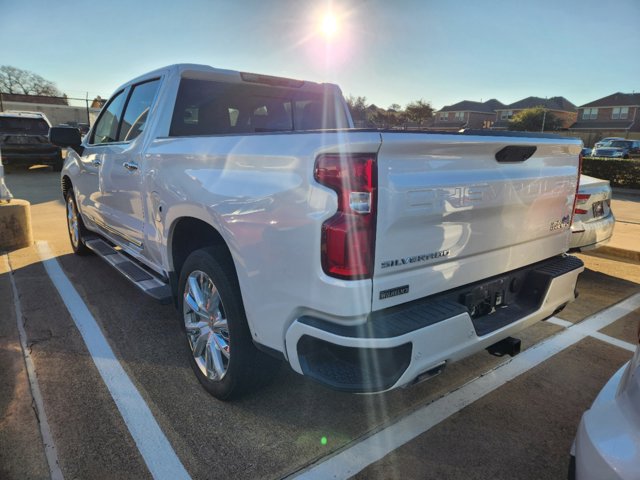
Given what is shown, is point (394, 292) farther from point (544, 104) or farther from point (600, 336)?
point (544, 104)

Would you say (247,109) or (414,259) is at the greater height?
(247,109)

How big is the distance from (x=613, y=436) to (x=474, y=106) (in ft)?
281

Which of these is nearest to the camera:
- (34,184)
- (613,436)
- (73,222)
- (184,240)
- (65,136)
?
(613,436)

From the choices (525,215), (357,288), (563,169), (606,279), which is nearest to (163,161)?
(357,288)

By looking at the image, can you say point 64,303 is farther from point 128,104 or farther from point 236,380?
point 236,380

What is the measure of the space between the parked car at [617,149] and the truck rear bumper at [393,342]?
3176 centimetres

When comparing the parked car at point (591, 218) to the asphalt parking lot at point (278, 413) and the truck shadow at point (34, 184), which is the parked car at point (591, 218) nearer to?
the asphalt parking lot at point (278, 413)

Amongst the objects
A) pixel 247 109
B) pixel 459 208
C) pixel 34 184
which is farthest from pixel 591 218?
pixel 34 184

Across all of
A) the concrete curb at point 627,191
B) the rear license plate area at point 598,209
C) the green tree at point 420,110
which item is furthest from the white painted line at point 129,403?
the green tree at point 420,110

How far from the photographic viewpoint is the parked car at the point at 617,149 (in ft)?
94.4

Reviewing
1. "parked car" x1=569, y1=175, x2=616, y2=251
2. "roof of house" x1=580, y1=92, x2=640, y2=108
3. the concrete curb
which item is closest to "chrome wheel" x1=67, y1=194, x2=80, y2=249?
"parked car" x1=569, y1=175, x2=616, y2=251

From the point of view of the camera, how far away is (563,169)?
2859 millimetres

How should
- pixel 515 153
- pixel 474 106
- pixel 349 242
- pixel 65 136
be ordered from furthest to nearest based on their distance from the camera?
pixel 474 106 → pixel 65 136 → pixel 515 153 → pixel 349 242

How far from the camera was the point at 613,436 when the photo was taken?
1533 mm
